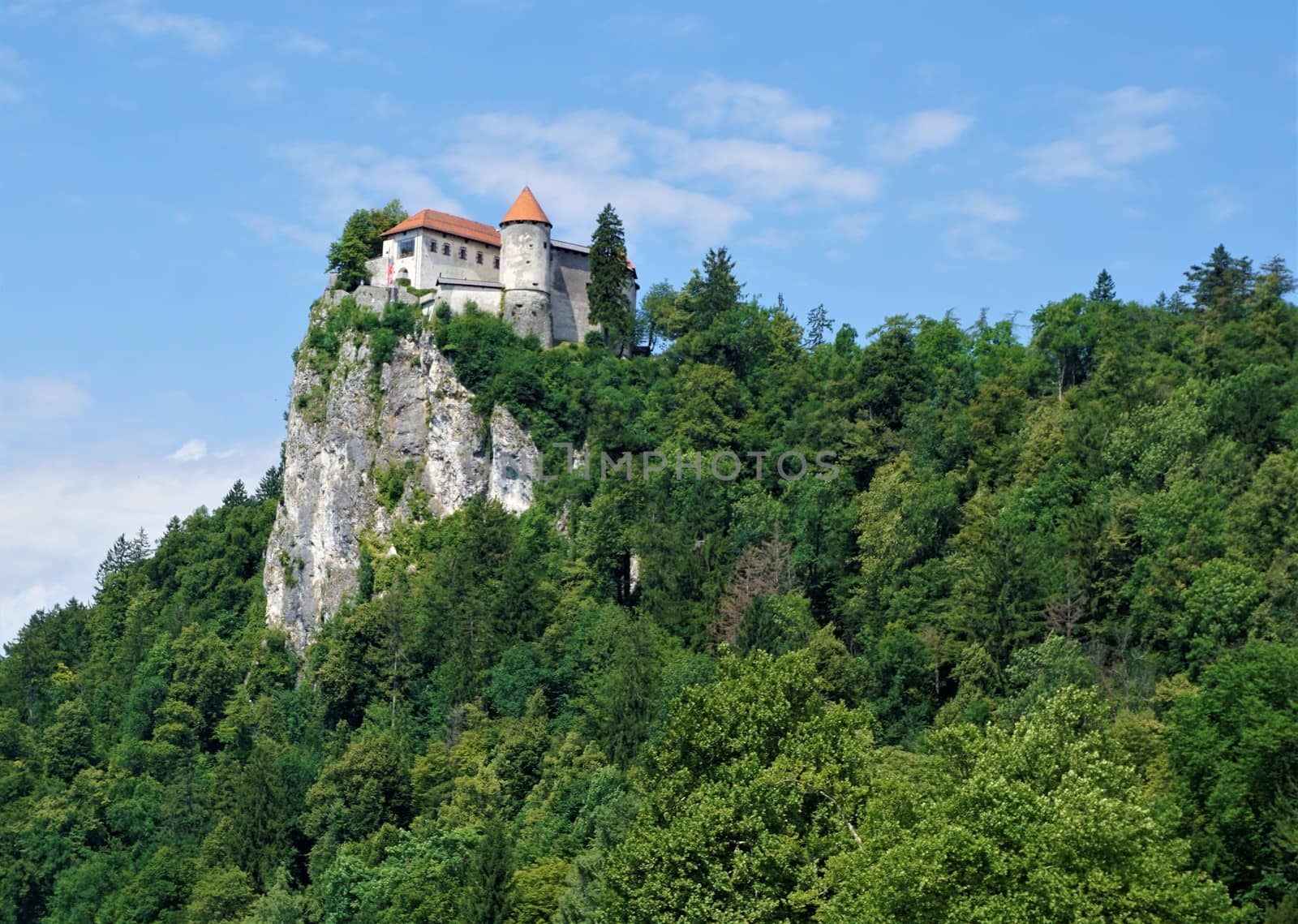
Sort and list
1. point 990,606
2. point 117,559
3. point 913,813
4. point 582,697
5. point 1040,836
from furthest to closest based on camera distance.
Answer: point 117,559
point 582,697
point 990,606
point 913,813
point 1040,836

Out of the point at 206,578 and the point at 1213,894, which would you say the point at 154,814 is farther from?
the point at 1213,894

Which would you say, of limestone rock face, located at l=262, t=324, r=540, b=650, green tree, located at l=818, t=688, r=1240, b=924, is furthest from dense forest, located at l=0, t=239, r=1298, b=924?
limestone rock face, located at l=262, t=324, r=540, b=650

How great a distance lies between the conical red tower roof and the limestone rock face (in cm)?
827

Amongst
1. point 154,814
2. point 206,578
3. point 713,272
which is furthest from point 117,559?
point 713,272

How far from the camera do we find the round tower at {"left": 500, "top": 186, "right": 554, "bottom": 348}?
85375mm

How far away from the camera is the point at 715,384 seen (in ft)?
261

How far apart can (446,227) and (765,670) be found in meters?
51.6

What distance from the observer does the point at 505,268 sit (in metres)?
87.0

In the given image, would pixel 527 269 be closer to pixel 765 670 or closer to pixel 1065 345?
pixel 1065 345

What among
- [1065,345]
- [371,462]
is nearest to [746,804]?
[1065,345]

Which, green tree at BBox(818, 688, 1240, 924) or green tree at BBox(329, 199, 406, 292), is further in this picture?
green tree at BBox(329, 199, 406, 292)

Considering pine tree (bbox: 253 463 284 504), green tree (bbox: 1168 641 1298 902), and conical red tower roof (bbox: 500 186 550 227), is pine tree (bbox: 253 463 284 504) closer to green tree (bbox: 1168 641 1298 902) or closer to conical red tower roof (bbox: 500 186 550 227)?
conical red tower roof (bbox: 500 186 550 227)

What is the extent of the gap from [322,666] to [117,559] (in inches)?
1510

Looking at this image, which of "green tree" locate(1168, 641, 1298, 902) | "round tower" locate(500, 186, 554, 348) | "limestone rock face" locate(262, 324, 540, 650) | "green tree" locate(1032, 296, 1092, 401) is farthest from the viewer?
"round tower" locate(500, 186, 554, 348)
